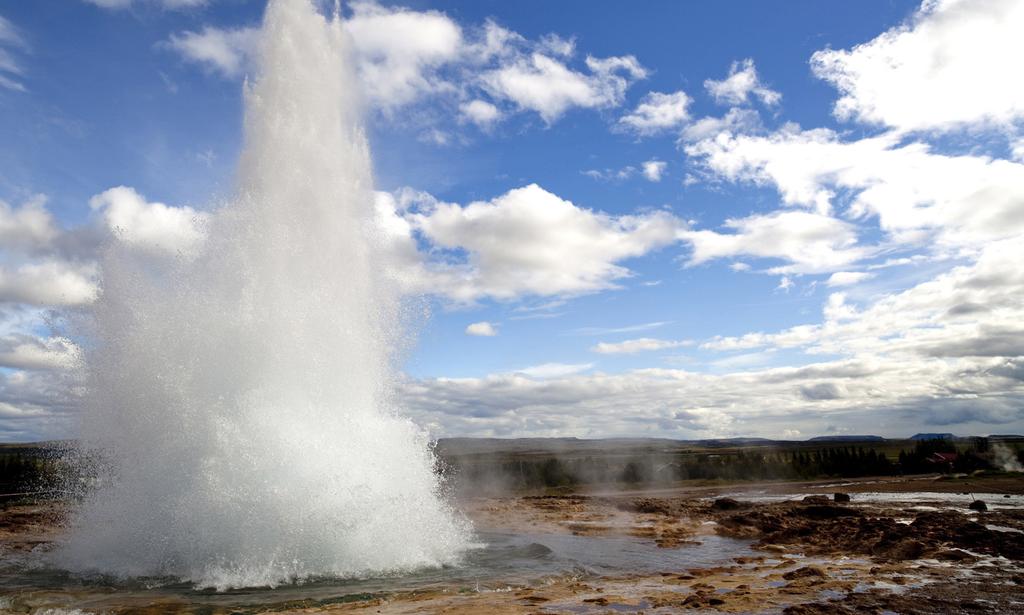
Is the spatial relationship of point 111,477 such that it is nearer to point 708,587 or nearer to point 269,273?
point 269,273

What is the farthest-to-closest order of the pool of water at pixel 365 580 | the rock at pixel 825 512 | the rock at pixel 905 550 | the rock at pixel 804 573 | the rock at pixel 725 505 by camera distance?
the rock at pixel 725 505
the rock at pixel 825 512
the rock at pixel 905 550
the rock at pixel 804 573
the pool of water at pixel 365 580

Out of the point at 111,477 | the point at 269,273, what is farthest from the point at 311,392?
the point at 111,477

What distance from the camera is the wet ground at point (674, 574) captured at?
8.66 metres

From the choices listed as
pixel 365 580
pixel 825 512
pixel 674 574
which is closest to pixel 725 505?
pixel 825 512

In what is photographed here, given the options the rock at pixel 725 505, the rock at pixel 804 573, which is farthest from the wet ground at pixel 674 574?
the rock at pixel 725 505

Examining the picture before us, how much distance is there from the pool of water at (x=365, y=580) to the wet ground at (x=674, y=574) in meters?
0.04

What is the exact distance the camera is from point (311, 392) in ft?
43.9

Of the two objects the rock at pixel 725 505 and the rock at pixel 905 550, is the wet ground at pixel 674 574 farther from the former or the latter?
the rock at pixel 725 505

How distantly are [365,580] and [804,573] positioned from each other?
24.6ft

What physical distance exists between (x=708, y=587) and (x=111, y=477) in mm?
11702

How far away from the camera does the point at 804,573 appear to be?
1079 cm

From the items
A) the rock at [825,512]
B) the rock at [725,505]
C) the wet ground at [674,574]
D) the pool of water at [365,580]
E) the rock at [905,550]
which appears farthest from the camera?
the rock at [725,505]

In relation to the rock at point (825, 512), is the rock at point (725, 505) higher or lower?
lower

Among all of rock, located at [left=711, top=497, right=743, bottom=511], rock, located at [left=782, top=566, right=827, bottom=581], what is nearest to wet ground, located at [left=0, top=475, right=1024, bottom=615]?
rock, located at [left=782, top=566, right=827, bottom=581]
